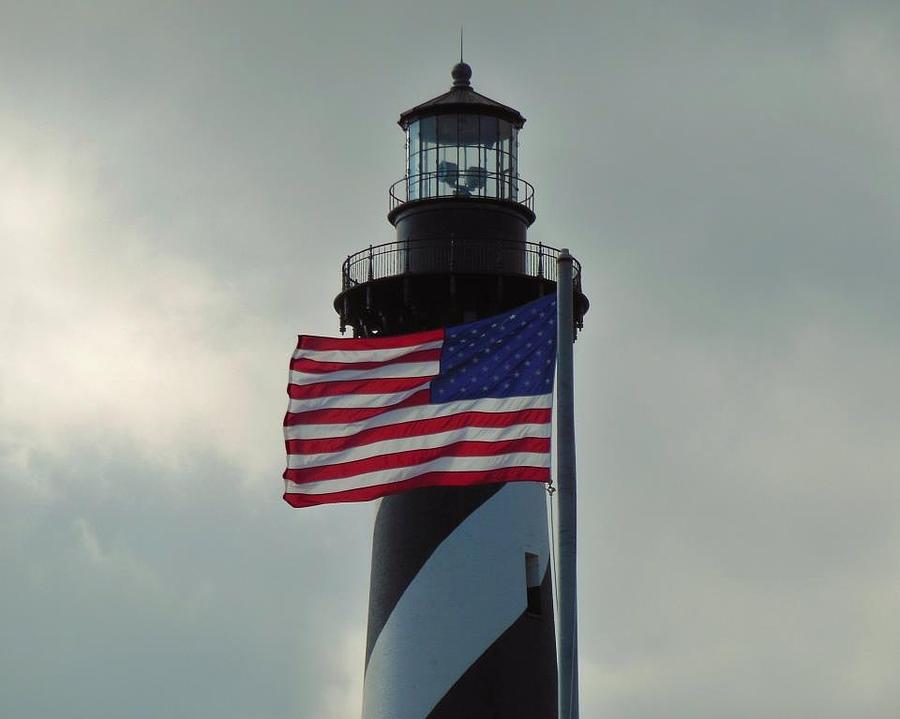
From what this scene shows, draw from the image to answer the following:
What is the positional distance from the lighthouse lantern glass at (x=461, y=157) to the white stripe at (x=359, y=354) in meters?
11.4

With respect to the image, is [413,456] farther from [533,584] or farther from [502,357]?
[533,584]

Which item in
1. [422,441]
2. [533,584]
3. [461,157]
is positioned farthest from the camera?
[461,157]

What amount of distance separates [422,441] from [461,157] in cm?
1413

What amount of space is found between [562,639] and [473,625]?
48.8 ft

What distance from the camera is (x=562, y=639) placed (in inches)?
913

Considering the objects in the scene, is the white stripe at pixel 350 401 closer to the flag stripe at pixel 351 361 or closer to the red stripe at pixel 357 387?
the red stripe at pixel 357 387

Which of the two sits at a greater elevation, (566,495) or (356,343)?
(356,343)

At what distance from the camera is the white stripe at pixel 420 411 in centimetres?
2717

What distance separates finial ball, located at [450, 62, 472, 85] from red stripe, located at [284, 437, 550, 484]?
1509 centimetres

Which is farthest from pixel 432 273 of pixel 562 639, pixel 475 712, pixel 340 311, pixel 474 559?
pixel 562 639

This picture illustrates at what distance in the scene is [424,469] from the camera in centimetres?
2866

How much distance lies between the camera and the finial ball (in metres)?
42.9

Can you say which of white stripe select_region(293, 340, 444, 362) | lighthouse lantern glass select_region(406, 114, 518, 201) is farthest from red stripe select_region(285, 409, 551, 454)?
lighthouse lantern glass select_region(406, 114, 518, 201)

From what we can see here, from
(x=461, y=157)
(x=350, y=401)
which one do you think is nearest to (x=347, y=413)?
(x=350, y=401)
